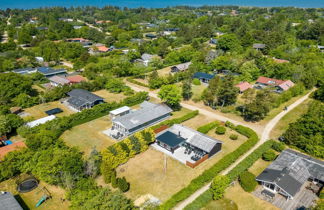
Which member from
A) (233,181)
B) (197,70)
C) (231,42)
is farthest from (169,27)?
(233,181)

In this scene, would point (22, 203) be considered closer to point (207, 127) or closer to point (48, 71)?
point (207, 127)

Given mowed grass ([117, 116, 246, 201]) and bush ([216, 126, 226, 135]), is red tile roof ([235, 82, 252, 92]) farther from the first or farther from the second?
mowed grass ([117, 116, 246, 201])

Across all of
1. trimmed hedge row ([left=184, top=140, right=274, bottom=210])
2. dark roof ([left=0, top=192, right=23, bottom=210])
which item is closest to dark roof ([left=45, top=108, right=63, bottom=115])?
dark roof ([left=0, top=192, right=23, bottom=210])

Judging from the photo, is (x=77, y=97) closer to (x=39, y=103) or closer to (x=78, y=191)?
(x=39, y=103)

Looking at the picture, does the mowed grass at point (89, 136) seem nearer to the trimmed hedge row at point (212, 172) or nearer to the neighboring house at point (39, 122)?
the neighboring house at point (39, 122)

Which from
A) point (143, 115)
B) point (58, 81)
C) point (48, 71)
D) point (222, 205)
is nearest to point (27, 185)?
point (143, 115)

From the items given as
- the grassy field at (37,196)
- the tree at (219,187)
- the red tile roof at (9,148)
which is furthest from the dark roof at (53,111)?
the tree at (219,187)
